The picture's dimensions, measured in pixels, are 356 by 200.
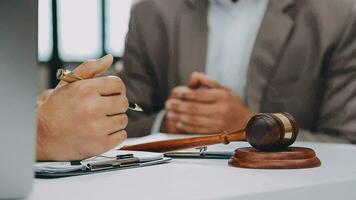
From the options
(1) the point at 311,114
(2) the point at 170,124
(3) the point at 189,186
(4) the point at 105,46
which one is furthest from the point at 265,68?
(4) the point at 105,46

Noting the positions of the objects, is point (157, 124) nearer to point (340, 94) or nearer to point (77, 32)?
point (340, 94)

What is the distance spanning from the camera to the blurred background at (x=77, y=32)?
17.4 ft

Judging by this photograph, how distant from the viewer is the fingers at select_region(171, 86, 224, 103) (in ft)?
4.91

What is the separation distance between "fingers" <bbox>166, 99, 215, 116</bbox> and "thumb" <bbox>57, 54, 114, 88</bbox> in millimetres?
738

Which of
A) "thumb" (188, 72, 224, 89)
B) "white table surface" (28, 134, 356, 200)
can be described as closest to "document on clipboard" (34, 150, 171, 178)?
"white table surface" (28, 134, 356, 200)

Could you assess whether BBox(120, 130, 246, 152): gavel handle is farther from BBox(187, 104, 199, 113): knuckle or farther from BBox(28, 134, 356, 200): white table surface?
BBox(187, 104, 199, 113): knuckle

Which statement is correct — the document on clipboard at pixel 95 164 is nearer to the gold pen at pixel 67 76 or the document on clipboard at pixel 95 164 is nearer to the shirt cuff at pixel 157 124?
the gold pen at pixel 67 76

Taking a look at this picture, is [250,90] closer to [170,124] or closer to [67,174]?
[170,124]

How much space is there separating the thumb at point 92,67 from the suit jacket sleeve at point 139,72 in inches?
45.5

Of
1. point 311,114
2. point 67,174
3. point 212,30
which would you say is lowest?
point 311,114

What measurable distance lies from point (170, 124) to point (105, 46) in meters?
4.00

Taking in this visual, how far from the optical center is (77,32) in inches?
211

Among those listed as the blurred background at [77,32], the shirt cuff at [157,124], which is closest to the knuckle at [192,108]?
the shirt cuff at [157,124]

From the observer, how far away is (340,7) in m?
1.78
